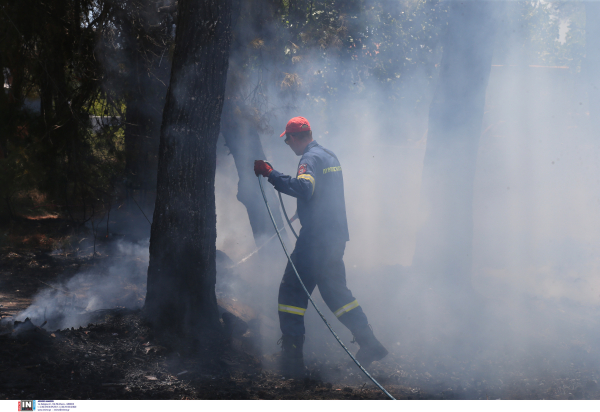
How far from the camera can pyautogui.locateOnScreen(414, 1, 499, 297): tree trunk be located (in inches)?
199

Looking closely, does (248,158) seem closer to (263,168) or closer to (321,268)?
(263,168)

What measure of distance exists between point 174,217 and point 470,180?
12.4 feet

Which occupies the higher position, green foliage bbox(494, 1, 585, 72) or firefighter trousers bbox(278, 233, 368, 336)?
green foliage bbox(494, 1, 585, 72)

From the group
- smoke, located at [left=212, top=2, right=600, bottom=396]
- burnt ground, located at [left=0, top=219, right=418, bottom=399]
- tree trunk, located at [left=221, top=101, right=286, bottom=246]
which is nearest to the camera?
burnt ground, located at [left=0, top=219, right=418, bottom=399]

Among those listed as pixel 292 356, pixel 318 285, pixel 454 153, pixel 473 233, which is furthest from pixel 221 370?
pixel 473 233

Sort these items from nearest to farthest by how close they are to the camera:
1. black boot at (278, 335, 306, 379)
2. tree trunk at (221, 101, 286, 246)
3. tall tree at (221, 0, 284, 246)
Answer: black boot at (278, 335, 306, 379) → tall tree at (221, 0, 284, 246) → tree trunk at (221, 101, 286, 246)

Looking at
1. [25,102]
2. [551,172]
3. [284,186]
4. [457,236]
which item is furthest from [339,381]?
[551,172]

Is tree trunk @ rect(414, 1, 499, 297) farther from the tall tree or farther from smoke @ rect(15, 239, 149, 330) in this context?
smoke @ rect(15, 239, 149, 330)

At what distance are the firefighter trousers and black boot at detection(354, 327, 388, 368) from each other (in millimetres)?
50

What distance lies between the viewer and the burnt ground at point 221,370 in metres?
2.70

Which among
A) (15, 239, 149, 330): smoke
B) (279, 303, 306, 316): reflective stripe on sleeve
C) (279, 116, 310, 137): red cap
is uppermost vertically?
(279, 116, 310, 137): red cap

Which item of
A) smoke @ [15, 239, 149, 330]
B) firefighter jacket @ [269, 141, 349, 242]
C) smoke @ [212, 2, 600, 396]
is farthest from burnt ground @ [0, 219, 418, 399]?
firefighter jacket @ [269, 141, 349, 242]
